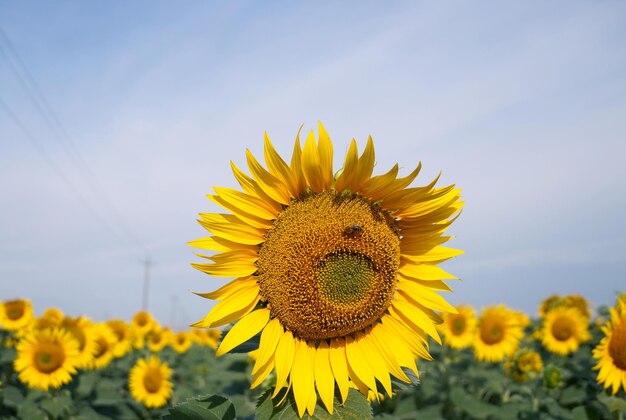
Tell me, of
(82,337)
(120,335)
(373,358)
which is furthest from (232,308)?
(120,335)

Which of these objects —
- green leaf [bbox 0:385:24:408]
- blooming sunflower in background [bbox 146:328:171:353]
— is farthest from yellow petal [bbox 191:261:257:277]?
blooming sunflower in background [bbox 146:328:171:353]

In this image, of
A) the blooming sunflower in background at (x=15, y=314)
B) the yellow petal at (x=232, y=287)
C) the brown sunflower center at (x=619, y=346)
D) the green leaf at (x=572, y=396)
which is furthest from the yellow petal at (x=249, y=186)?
the blooming sunflower in background at (x=15, y=314)

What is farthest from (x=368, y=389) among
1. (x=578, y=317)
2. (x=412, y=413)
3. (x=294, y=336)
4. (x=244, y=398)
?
(x=578, y=317)

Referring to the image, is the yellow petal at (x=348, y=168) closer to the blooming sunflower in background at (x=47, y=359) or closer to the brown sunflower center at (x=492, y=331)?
the blooming sunflower in background at (x=47, y=359)

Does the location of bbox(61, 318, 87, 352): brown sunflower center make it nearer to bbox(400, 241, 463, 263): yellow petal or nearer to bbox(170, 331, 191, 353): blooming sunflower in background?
bbox(170, 331, 191, 353): blooming sunflower in background

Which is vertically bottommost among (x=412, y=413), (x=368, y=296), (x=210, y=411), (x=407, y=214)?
(x=412, y=413)

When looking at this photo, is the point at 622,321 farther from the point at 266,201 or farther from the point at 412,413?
the point at 266,201

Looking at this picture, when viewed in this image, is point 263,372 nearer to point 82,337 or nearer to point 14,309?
point 82,337
